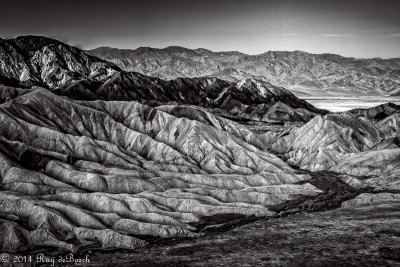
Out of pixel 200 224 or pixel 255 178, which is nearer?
pixel 200 224

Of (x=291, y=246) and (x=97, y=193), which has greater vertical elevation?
(x=97, y=193)

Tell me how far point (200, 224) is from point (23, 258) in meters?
55.6

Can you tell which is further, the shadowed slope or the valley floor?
the shadowed slope

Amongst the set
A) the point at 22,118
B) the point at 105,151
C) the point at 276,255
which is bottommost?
the point at 276,255

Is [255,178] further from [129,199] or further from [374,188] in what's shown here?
[129,199]

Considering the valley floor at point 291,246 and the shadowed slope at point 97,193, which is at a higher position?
the shadowed slope at point 97,193

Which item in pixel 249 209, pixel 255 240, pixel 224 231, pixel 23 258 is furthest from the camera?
pixel 249 209

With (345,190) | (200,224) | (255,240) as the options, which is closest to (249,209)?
(200,224)

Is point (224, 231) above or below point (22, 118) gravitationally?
below

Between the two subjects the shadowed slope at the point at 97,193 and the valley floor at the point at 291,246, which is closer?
the valley floor at the point at 291,246

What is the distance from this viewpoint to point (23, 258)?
339ft

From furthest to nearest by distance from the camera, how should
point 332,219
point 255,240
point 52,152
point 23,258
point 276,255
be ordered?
1. point 52,152
2. point 332,219
3. point 255,240
4. point 276,255
5. point 23,258

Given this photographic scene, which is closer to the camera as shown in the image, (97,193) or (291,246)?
(291,246)

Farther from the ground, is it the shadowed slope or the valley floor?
the shadowed slope
